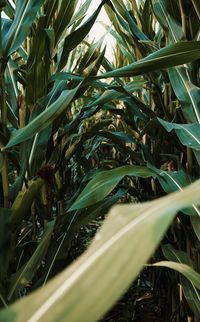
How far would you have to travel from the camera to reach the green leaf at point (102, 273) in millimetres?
152

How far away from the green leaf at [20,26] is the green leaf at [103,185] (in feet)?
0.85

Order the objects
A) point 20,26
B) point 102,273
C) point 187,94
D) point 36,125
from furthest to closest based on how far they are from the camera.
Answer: point 187,94
point 20,26
point 36,125
point 102,273

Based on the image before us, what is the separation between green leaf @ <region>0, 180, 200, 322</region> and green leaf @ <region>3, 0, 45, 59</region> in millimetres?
571

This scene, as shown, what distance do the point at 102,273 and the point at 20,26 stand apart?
0.63 metres

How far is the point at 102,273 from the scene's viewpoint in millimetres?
160

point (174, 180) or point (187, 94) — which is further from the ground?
point (187, 94)

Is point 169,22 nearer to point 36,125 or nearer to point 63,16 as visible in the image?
point 63,16

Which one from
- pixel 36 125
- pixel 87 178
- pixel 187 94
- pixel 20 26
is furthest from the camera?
pixel 87 178

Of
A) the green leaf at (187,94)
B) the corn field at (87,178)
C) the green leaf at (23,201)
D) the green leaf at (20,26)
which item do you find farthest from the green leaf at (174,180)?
the green leaf at (20,26)

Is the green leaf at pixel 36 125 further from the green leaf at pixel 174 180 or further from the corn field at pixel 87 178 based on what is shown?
the green leaf at pixel 174 180

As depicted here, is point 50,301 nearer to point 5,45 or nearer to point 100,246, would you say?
point 100,246

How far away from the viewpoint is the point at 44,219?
0.93m

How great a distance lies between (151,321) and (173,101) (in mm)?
739

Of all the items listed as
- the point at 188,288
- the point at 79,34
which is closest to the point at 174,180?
the point at 188,288
